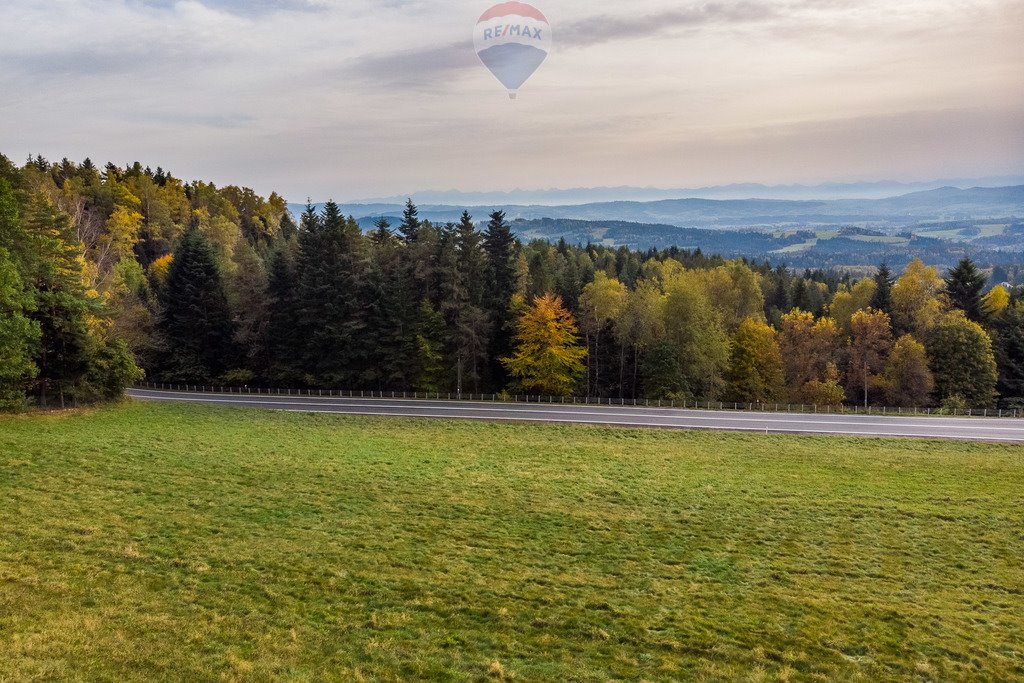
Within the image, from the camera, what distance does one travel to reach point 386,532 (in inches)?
744

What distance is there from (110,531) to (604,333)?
1694 inches

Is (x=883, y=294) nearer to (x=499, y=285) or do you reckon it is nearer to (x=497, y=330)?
(x=499, y=285)

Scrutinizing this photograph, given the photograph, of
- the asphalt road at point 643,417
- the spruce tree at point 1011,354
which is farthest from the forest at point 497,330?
the asphalt road at point 643,417

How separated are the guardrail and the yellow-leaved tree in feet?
3.40

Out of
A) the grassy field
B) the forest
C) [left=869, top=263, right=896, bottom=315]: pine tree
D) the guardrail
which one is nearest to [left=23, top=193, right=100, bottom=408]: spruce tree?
the grassy field

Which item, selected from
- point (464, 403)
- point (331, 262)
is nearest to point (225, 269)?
point (331, 262)

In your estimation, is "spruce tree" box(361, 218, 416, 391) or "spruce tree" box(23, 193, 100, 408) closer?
"spruce tree" box(23, 193, 100, 408)

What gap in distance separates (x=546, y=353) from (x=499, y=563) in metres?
31.8

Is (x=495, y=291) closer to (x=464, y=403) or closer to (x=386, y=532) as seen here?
(x=464, y=403)

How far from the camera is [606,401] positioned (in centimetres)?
4897

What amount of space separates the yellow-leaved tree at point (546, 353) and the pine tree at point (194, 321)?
83.4 feet

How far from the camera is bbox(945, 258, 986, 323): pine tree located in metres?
58.2

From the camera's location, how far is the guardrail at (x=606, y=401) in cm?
4297

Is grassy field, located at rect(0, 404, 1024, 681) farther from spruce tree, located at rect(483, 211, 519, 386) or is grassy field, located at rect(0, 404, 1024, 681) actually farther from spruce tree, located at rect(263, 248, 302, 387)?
spruce tree, located at rect(263, 248, 302, 387)
